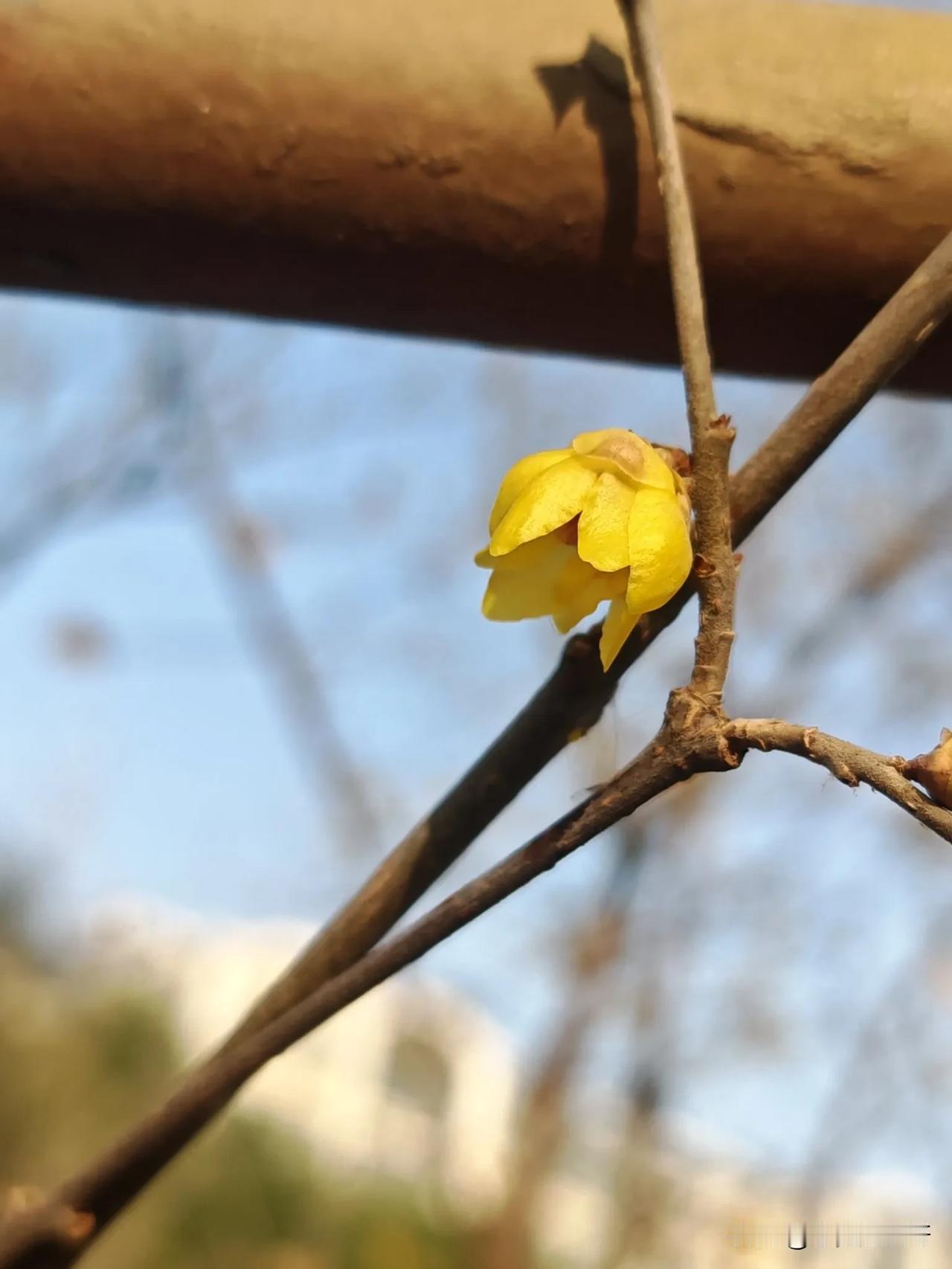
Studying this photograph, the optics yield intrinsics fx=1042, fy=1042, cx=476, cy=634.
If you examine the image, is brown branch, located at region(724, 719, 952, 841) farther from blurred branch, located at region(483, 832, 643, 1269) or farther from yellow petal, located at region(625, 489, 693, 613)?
blurred branch, located at region(483, 832, 643, 1269)

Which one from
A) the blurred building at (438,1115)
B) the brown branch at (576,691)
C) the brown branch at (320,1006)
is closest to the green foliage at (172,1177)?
the blurred building at (438,1115)

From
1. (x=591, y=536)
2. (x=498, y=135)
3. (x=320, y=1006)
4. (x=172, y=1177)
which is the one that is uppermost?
(x=172, y=1177)

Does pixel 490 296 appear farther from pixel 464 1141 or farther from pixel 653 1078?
pixel 464 1141

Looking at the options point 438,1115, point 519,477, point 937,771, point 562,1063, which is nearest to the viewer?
point 937,771

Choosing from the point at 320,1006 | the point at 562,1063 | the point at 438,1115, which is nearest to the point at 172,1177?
the point at 562,1063

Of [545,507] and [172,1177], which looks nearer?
[545,507]

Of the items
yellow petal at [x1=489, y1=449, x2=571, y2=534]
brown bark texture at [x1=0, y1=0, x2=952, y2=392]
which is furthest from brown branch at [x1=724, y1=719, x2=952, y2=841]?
brown bark texture at [x1=0, y1=0, x2=952, y2=392]

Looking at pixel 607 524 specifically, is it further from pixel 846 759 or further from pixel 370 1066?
pixel 370 1066
